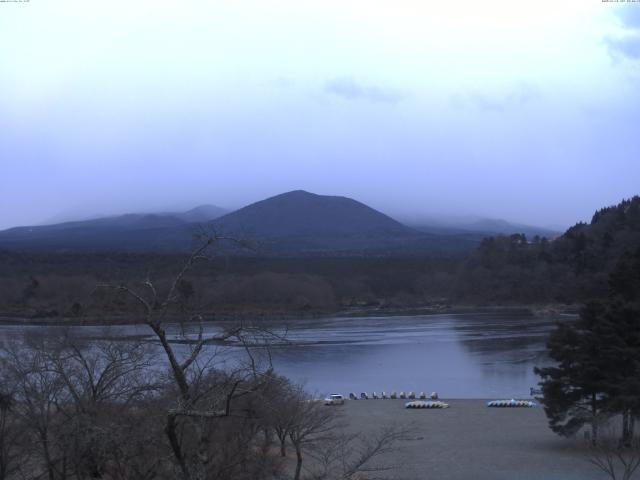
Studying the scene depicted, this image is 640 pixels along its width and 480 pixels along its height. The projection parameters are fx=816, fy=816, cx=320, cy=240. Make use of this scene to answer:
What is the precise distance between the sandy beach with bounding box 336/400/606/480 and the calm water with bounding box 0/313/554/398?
2.04 m

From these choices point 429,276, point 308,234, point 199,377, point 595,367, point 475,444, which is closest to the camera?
point 199,377

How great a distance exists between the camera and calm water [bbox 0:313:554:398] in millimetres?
20047

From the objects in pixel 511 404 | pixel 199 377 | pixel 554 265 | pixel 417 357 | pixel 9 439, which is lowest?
pixel 417 357

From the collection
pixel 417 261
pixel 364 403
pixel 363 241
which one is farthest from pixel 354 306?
pixel 363 241

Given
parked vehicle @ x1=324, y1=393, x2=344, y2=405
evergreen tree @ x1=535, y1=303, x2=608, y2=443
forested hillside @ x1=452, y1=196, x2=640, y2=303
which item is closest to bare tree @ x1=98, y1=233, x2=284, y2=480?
evergreen tree @ x1=535, y1=303, x2=608, y2=443

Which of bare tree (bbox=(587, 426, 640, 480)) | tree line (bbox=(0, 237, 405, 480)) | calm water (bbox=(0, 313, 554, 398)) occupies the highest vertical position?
tree line (bbox=(0, 237, 405, 480))

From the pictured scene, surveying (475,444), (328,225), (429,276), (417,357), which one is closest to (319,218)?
(328,225)

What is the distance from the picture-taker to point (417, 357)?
25906 millimetres

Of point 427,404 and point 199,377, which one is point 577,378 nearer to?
A: point 427,404

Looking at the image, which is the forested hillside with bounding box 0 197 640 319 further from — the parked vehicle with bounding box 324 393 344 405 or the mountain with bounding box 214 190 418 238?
the mountain with bounding box 214 190 418 238

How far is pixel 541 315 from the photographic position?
4247cm

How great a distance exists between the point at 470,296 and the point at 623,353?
42617 millimetres

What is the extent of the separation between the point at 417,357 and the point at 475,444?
42.7 ft

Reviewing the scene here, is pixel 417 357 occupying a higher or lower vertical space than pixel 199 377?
lower
